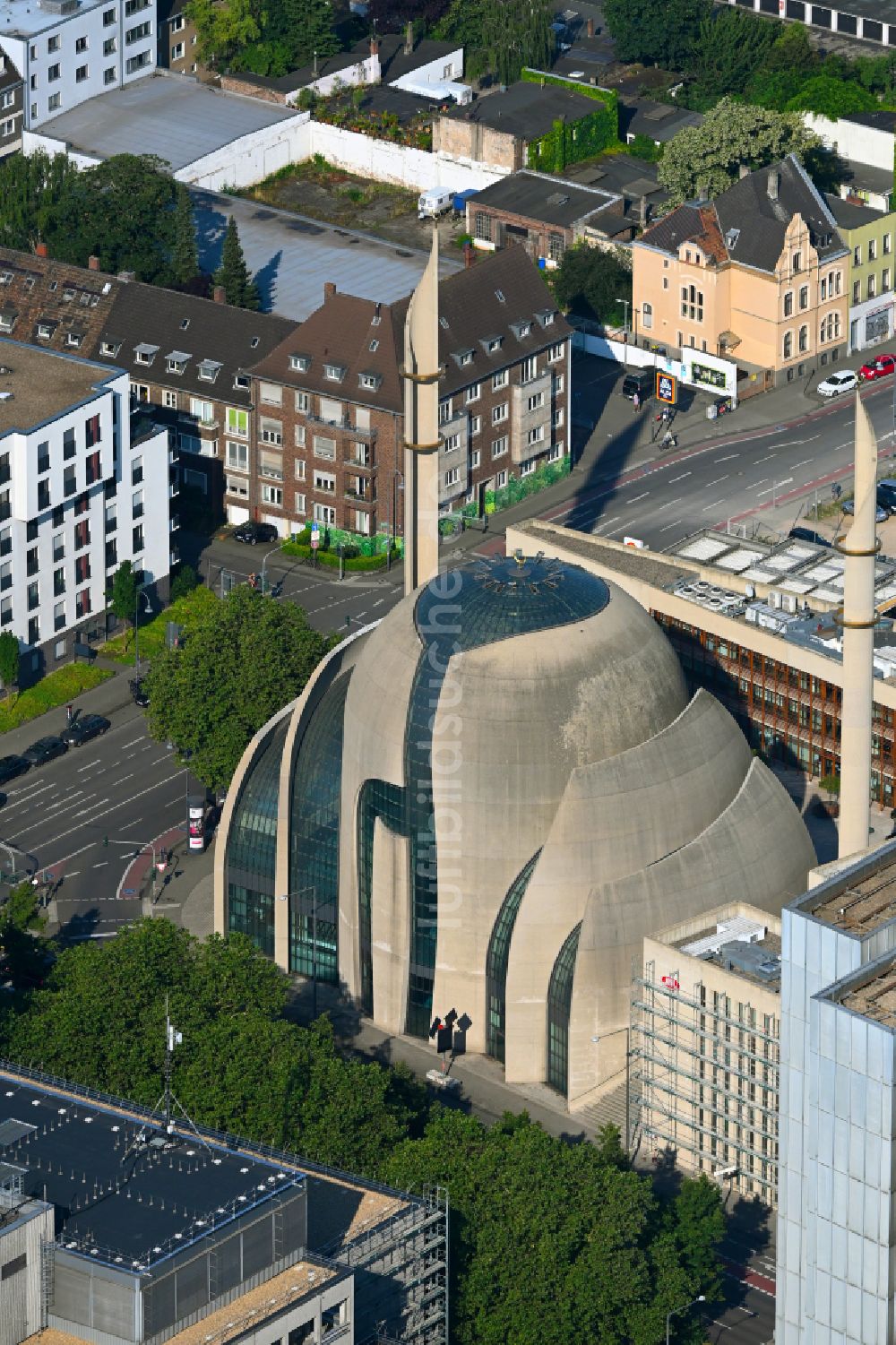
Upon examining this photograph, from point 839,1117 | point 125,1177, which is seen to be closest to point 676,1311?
point 125,1177

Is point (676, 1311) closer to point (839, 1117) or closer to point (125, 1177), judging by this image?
point (125, 1177)

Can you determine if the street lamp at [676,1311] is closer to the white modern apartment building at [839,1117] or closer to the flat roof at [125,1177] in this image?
the flat roof at [125,1177]

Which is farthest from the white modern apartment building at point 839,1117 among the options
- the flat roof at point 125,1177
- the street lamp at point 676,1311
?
the street lamp at point 676,1311

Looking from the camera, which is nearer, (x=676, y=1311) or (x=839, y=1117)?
(x=839, y=1117)

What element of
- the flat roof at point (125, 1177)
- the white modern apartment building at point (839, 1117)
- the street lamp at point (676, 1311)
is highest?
the white modern apartment building at point (839, 1117)

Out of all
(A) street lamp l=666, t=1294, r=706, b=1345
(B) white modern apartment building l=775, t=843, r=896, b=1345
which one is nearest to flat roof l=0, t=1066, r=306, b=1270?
(B) white modern apartment building l=775, t=843, r=896, b=1345
